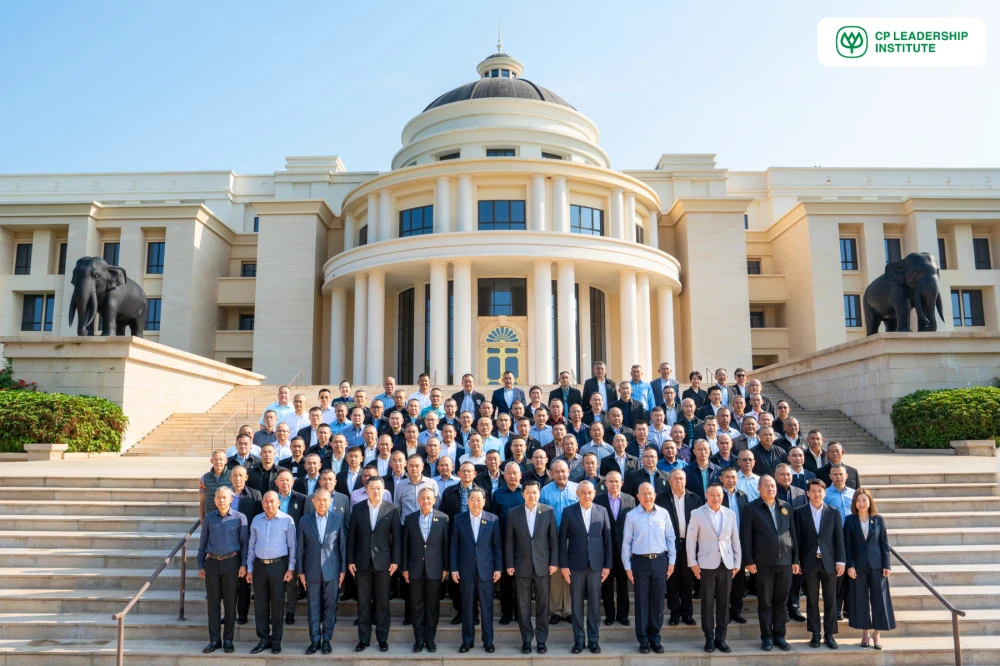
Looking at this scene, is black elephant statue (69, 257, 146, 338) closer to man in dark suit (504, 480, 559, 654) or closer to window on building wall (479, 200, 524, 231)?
window on building wall (479, 200, 524, 231)

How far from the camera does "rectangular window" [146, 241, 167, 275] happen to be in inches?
1380

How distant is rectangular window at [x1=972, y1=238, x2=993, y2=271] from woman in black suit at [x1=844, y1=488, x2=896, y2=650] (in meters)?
34.6

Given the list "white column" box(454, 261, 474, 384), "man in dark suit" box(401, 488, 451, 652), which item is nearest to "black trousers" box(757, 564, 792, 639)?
"man in dark suit" box(401, 488, 451, 652)

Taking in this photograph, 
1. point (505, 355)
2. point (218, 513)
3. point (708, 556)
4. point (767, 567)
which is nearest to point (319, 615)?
point (218, 513)

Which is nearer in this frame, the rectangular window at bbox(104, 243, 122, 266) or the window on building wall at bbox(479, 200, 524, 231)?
the window on building wall at bbox(479, 200, 524, 231)

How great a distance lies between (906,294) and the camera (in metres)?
18.8

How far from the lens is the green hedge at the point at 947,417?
1488 cm

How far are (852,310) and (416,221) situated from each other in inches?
833

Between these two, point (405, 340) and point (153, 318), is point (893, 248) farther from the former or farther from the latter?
point (153, 318)

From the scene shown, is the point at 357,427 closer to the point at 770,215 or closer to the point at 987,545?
the point at 987,545

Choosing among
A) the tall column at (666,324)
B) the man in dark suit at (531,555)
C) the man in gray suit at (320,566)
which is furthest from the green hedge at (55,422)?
the tall column at (666,324)

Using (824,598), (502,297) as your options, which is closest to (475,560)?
(824,598)

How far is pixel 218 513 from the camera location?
745 cm

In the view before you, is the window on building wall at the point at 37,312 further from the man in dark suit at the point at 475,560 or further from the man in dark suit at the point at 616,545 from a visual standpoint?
the man in dark suit at the point at 616,545
